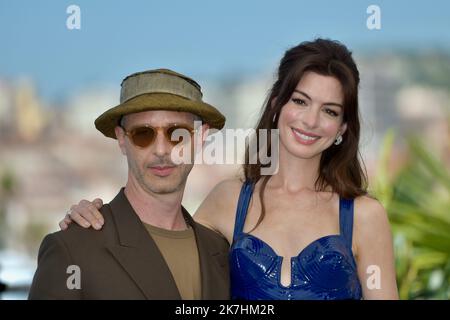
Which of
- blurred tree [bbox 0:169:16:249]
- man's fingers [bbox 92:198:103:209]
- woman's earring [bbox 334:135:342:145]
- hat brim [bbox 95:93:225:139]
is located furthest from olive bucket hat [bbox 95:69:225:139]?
blurred tree [bbox 0:169:16:249]

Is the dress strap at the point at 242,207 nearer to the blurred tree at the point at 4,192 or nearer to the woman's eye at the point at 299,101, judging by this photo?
the woman's eye at the point at 299,101

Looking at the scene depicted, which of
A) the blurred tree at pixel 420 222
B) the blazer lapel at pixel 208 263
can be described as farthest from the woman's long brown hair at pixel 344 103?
the blurred tree at pixel 420 222

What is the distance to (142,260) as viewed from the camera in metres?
3.10

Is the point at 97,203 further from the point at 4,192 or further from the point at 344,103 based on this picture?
the point at 4,192

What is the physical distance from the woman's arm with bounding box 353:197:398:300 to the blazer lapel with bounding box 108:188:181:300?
1.12 meters

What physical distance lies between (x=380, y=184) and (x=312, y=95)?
12.8 feet

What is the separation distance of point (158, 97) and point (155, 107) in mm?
56

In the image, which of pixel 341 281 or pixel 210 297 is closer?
pixel 210 297

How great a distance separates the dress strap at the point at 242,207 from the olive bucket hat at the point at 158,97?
0.64m

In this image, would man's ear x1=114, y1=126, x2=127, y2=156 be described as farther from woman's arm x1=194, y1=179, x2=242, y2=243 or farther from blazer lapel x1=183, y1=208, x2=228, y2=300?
woman's arm x1=194, y1=179, x2=242, y2=243

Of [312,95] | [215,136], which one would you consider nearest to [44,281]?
[215,136]

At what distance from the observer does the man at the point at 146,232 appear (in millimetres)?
2982

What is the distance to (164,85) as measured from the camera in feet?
10.8

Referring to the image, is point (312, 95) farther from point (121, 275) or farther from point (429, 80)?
point (429, 80)
